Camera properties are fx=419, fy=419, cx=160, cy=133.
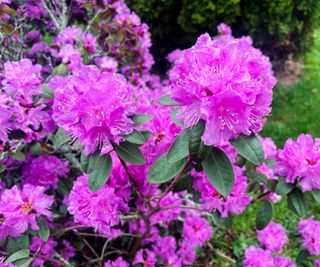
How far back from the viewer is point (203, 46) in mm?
1142

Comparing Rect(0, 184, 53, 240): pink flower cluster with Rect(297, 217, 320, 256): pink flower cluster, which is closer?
Rect(0, 184, 53, 240): pink flower cluster

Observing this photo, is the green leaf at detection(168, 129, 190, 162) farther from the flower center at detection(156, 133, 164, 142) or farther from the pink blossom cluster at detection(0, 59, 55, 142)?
the pink blossom cluster at detection(0, 59, 55, 142)

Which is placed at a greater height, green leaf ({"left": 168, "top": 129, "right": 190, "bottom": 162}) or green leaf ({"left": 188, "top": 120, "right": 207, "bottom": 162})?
green leaf ({"left": 188, "top": 120, "right": 207, "bottom": 162})

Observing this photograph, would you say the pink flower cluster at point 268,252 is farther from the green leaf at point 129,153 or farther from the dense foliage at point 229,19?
the dense foliage at point 229,19

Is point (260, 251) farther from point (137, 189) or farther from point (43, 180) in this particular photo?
point (43, 180)

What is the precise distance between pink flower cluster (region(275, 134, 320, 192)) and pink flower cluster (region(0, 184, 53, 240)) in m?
0.87

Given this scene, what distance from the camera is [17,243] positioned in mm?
1527

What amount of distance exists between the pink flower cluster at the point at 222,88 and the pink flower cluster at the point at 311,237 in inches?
36.2

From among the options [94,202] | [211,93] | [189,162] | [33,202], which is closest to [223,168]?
[189,162]

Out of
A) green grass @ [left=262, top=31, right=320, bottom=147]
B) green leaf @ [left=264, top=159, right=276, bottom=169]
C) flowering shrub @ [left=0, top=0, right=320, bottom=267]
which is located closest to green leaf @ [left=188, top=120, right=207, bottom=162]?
flowering shrub @ [left=0, top=0, right=320, bottom=267]

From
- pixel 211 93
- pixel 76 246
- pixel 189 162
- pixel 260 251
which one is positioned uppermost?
pixel 211 93

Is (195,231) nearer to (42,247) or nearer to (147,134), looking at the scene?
(42,247)

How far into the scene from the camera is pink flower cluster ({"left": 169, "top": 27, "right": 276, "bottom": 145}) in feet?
3.45

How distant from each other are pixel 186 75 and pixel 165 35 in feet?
9.72
